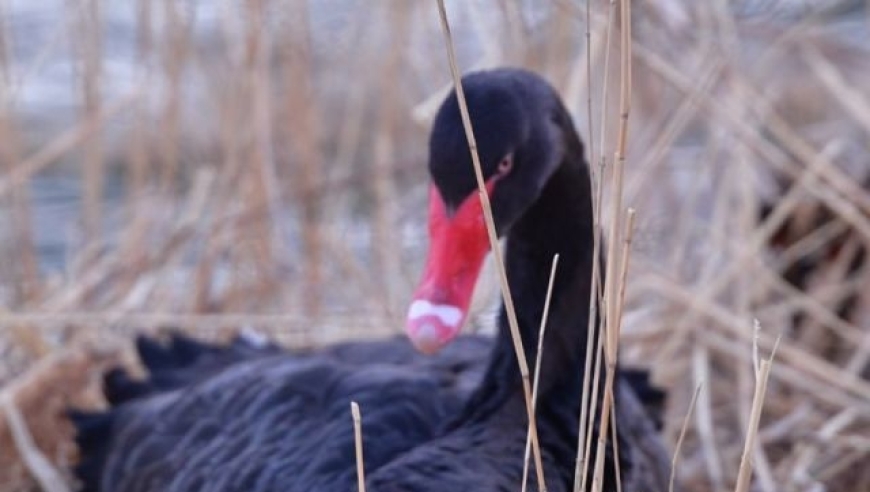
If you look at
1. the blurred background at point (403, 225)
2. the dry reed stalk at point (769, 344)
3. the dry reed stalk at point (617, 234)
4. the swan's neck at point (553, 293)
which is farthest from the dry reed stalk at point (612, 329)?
the dry reed stalk at point (769, 344)

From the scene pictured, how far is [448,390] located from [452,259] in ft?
1.64

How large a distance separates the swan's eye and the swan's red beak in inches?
2.8

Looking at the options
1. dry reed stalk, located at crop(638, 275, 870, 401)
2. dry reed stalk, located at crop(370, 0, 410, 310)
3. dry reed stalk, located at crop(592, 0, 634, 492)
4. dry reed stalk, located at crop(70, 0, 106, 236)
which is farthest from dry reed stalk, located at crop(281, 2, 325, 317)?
dry reed stalk, located at crop(592, 0, 634, 492)

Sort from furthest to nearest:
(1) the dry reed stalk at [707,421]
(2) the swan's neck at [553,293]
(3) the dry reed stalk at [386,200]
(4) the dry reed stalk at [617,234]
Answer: (3) the dry reed stalk at [386,200]
(1) the dry reed stalk at [707,421]
(2) the swan's neck at [553,293]
(4) the dry reed stalk at [617,234]

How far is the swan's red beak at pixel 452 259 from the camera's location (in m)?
1.80

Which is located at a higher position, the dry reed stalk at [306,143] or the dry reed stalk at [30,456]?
the dry reed stalk at [306,143]

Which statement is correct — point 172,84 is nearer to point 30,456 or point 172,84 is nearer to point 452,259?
point 30,456

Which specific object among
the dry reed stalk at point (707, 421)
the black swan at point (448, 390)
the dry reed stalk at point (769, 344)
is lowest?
the dry reed stalk at point (707, 421)

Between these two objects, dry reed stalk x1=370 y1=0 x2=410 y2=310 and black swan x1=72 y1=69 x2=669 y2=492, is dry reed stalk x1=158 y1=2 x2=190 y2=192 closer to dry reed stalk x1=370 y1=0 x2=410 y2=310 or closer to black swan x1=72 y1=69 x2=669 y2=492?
dry reed stalk x1=370 y1=0 x2=410 y2=310

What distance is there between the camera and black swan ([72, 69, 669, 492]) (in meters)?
1.85

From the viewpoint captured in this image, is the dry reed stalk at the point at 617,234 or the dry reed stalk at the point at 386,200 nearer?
the dry reed stalk at the point at 617,234

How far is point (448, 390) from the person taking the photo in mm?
2299

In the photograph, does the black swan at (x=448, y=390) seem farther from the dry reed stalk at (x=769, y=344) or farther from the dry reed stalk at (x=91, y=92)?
the dry reed stalk at (x=91, y=92)

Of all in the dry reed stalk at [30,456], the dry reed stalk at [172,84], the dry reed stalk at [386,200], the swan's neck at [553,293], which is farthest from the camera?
the dry reed stalk at [386,200]
